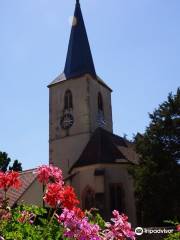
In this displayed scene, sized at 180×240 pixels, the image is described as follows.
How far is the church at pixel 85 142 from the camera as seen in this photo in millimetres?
27062

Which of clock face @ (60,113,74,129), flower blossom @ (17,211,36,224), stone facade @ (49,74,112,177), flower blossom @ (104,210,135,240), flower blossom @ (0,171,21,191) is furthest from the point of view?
clock face @ (60,113,74,129)

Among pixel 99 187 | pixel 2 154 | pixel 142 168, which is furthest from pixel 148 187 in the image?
pixel 2 154

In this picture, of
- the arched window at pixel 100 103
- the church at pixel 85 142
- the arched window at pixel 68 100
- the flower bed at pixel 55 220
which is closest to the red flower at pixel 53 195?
the flower bed at pixel 55 220

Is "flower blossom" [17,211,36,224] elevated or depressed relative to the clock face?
depressed

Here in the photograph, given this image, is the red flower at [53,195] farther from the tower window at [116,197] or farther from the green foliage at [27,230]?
the tower window at [116,197]

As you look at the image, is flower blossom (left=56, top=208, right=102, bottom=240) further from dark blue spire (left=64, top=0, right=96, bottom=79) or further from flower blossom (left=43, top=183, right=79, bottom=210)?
dark blue spire (left=64, top=0, right=96, bottom=79)

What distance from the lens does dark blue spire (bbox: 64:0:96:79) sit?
112 ft

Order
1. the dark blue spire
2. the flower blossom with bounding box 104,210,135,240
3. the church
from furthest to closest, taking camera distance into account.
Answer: the dark blue spire < the church < the flower blossom with bounding box 104,210,135,240

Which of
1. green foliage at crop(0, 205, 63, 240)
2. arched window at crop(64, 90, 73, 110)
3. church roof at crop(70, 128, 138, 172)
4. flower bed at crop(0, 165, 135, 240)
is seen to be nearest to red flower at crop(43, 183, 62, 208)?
flower bed at crop(0, 165, 135, 240)

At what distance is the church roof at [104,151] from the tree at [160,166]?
3.08 m

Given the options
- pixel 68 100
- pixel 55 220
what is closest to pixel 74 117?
pixel 68 100

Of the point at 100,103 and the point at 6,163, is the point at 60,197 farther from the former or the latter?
the point at 6,163

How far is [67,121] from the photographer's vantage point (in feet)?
108

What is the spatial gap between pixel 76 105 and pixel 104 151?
5831 mm
